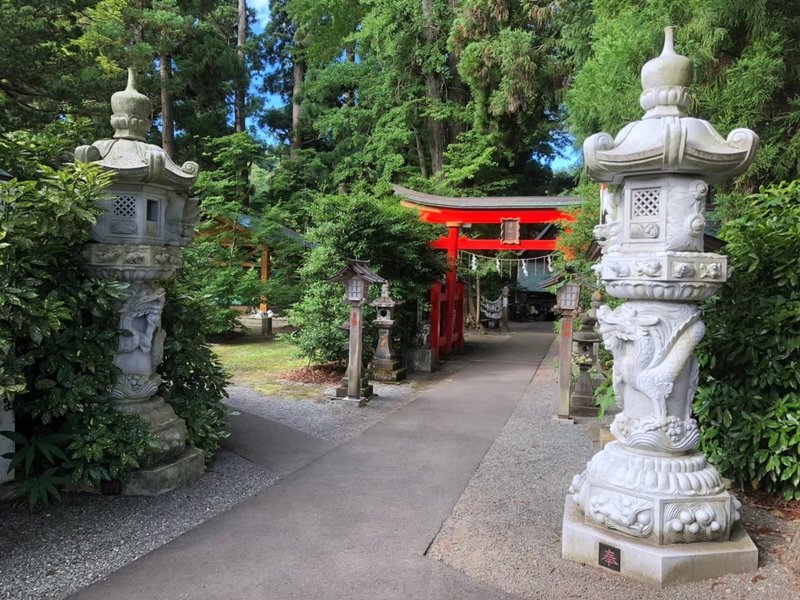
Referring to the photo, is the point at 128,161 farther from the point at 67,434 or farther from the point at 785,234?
the point at 785,234

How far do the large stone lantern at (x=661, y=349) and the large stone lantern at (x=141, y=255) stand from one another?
3.00 m

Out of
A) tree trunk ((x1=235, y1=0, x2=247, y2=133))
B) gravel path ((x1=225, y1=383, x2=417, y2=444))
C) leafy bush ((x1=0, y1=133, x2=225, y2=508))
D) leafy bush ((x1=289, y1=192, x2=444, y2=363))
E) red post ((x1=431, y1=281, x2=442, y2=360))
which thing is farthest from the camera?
tree trunk ((x1=235, y1=0, x2=247, y2=133))

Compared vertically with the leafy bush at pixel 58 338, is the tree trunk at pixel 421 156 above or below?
above

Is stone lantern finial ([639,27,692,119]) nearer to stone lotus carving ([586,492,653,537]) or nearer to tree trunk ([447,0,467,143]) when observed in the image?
stone lotus carving ([586,492,653,537])

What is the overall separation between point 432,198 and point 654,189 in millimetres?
9168

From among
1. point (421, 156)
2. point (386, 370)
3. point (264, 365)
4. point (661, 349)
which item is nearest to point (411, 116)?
point (421, 156)

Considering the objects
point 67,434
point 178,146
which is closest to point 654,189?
point 67,434

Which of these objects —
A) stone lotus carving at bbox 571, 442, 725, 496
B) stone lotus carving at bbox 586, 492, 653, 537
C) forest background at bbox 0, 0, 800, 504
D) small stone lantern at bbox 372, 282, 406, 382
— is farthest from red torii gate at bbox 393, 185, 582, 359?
Result: stone lotus carving at bbox 586, 492, 653, 537

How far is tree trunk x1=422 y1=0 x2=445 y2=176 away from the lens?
16750 mm

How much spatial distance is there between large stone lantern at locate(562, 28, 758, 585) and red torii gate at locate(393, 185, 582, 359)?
7.97 m

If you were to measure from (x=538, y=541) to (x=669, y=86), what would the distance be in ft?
9.54

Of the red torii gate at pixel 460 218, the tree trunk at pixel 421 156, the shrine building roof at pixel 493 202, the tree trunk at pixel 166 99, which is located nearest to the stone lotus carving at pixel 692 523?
the red torii gate at pixel 460 218

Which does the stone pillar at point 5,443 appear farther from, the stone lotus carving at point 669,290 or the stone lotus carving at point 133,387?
the stone lotus carving at point 669,290

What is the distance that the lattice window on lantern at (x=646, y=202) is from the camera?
10.2ft
